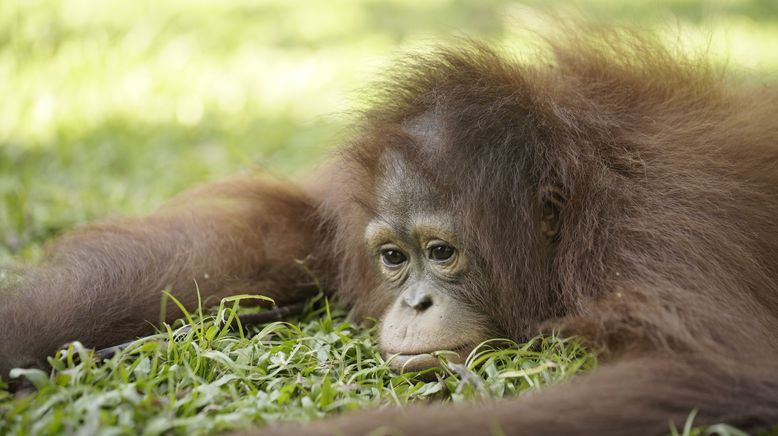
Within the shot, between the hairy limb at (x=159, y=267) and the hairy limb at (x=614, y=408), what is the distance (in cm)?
144

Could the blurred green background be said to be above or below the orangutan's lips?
above

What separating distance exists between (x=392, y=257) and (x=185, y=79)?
17.6 feet

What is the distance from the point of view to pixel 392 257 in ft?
12.6

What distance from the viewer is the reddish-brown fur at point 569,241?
9.24 ft

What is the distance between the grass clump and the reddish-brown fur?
262 mm

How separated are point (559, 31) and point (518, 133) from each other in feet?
3.82

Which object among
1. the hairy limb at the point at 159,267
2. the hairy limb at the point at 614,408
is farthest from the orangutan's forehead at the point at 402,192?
the hairy limb at the point at 614,408

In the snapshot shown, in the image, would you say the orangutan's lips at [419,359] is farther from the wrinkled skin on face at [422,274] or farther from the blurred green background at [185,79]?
the blurred green background at [185,79]

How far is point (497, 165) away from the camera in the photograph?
3.56 metres

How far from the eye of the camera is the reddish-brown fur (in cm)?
282

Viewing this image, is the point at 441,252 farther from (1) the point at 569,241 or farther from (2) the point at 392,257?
(1) the point at 569,241

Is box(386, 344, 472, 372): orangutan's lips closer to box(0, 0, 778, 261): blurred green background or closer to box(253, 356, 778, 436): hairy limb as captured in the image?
box(253, 356, 778, 436): hairy limb

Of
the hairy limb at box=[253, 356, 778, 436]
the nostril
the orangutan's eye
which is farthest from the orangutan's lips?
the hairy limb at box=[253, 356, 778, 436]

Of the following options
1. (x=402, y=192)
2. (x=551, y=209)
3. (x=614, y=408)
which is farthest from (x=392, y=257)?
(x=614, y=408)
